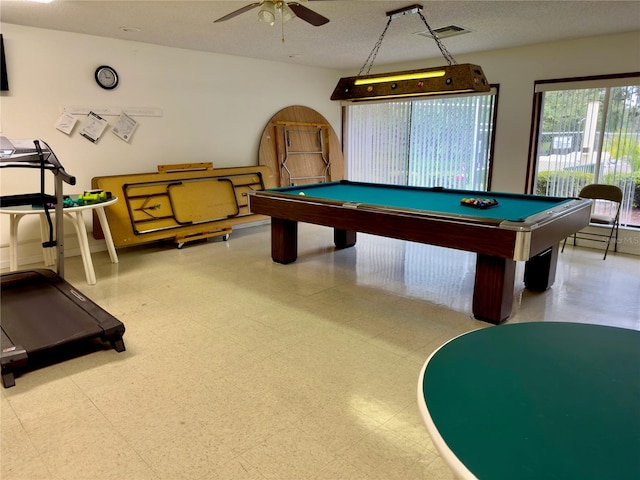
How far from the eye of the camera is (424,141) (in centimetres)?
671

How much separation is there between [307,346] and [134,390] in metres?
1.06

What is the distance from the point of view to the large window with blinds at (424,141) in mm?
6078

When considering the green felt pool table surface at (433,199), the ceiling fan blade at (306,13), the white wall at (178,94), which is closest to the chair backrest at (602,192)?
the white wall at (178,94)

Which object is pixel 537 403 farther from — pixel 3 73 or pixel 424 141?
pixel 424 141

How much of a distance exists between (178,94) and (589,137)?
5.13 metres

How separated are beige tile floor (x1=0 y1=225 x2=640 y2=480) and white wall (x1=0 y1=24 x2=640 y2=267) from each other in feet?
4.50

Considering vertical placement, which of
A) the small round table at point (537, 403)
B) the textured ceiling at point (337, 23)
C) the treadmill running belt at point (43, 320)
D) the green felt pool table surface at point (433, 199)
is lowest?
the treadmill running belt at point (43, 320)

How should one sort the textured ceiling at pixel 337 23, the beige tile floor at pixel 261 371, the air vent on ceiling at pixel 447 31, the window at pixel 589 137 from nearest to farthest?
1. the beige tile floor at pixel 261 371
2. the textured ceiling at pixel 337 23
3. the air vent on ceiling at pixel 447 31
4. the window at pixel 589 137

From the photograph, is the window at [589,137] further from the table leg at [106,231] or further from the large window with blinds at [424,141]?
the table leg at [106,231]

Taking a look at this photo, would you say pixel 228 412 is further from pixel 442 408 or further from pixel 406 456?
pixel 442 408

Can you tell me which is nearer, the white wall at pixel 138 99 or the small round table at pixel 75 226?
the small round table at pixel 75 226

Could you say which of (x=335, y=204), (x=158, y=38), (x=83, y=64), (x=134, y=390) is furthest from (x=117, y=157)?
(x=134, y=390)

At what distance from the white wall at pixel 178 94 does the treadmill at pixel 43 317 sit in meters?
1.55

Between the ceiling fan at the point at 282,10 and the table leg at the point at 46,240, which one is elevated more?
the ceiling fan at the point at 282,10
